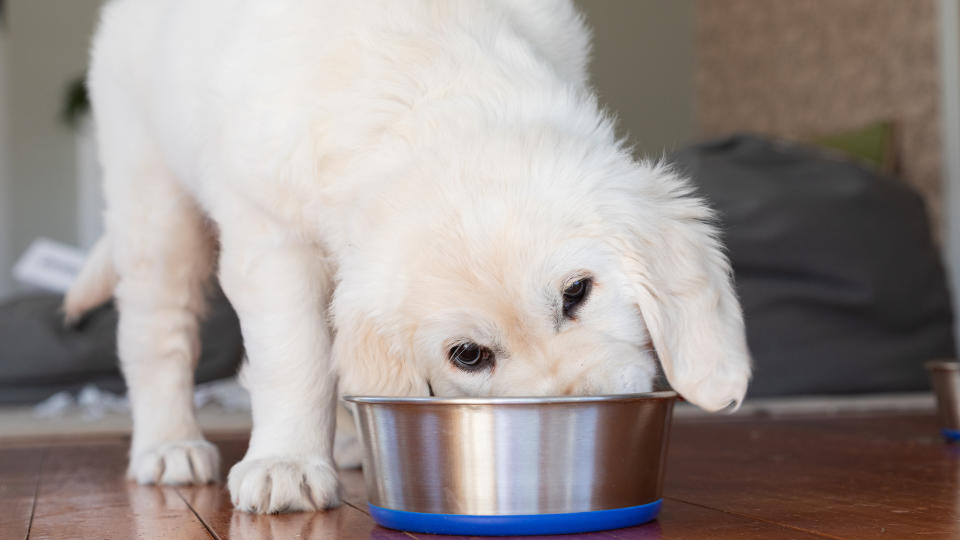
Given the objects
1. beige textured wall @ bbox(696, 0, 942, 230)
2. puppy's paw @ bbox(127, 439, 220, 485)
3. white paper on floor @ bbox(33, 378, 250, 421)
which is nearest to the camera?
puppy's paw @ bbox(127, 439, 220, 485)

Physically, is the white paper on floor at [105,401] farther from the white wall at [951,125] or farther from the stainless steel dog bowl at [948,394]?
the white wall at [951,125]

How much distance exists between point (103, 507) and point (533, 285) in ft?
2.96

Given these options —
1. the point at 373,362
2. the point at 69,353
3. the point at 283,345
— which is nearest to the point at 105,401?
the point at 69,353

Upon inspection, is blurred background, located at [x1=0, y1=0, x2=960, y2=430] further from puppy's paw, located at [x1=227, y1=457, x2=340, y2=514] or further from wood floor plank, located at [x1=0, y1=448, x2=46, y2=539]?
wood floor plank, located at [x1=0, y1=448, x2=46, y2=539]

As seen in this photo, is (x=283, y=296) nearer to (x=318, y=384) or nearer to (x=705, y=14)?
(x=318, y=384)

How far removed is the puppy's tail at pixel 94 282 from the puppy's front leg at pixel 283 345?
1002 mm

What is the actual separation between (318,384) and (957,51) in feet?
15.0

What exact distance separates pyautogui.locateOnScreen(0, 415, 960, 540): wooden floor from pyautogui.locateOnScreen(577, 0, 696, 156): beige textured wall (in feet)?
17.9

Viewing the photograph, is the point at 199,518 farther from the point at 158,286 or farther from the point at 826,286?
the point at 826,286

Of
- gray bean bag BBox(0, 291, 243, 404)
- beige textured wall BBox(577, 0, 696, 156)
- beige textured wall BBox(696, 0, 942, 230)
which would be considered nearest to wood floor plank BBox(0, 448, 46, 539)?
gray bean bag BBox(0, 291, 243, 404)

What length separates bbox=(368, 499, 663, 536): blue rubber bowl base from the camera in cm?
151

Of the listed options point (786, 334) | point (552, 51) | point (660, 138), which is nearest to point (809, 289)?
point (786, 334)

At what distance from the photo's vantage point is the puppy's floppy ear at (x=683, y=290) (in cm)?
162

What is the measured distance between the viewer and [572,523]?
152 centimetres
